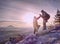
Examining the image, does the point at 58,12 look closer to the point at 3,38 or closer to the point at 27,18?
the point at 27,18

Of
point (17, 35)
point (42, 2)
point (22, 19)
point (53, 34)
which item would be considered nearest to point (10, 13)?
point (22, 19)

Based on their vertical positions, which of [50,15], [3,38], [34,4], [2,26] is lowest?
[3,38]

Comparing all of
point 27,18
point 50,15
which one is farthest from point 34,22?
point 50,15

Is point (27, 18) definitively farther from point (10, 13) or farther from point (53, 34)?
point (53, 34)

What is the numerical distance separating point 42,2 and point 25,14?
26cm

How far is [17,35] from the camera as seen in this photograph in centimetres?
168

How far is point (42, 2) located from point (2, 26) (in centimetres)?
58

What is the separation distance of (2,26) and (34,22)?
39 centimetres

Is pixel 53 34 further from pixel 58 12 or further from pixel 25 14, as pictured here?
pixel 25 14

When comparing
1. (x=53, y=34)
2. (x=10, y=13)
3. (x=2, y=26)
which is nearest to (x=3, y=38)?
(x=2, y=26)

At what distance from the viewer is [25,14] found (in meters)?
1.74

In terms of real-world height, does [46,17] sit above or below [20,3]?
below

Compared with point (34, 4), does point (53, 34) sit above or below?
below

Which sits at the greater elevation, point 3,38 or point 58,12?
point 58,12
